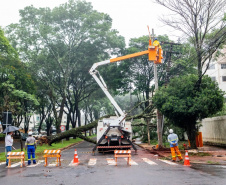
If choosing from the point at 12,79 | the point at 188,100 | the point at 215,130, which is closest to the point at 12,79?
the point at 12,79

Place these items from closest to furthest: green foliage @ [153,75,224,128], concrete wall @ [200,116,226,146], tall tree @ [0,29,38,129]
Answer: green foliage @ [153,75,224,128] → concrete wall @ [200,116,226,146] → tall tree @ [0,29,38,129]

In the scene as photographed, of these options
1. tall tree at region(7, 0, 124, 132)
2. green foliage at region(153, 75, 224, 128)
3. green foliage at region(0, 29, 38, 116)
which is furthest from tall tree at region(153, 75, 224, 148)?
green foliage at region(0, 29, 38, 116)

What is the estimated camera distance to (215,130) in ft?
77.7

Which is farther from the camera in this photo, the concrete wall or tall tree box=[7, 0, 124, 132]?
tall tree box=[7, 0, 124, 132]

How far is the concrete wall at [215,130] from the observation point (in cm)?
2181

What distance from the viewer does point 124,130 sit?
66.6 feet

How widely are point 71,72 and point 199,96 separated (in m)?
20.9

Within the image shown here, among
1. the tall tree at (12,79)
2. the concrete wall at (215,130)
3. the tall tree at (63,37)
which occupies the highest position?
the tall tree at (63,37)

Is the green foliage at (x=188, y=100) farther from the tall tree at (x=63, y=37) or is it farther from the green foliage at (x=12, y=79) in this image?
the green foliage at (x=12, y=79)

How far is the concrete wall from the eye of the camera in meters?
21.8

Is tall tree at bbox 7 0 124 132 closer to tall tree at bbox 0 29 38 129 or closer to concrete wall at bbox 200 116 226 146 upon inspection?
tall tree at bbox 0 29 38 129

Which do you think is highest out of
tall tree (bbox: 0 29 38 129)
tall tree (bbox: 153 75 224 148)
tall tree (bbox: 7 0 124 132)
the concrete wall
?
tall tree (bbox: 7 0 124 132)

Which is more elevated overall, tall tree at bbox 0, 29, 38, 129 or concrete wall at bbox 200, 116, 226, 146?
tall tree at bbox 0, 29, 38, 129

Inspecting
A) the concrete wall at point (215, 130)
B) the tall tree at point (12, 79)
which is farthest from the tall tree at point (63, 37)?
the concrete wall at point (215, 130)
